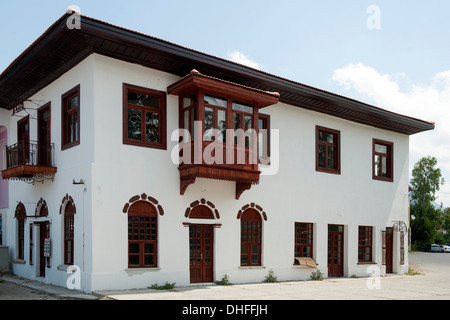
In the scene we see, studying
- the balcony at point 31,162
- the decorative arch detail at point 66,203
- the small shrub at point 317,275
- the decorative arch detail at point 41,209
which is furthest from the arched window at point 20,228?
the small shrub at point 317,275

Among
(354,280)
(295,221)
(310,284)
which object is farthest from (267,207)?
(354,280)

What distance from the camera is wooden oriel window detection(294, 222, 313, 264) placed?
17609mm

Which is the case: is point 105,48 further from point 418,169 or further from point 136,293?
point 418,169

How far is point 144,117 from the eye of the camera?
1391cm

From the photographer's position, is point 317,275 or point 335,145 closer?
point 317,275

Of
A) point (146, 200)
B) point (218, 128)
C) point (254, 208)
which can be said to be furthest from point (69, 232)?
point (254, 208)

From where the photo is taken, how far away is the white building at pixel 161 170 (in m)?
13.0

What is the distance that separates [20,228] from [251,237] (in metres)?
8.82

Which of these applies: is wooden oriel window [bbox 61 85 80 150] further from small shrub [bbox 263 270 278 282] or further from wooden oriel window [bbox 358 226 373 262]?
wooden oriel window [bbox 358 226 373 262]

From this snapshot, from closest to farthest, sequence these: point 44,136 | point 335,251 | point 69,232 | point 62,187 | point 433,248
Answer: point 69,232 → point 62,187 → point 44,136 → point 335,251 → point 433,248

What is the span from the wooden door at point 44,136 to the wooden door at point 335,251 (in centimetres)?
1084

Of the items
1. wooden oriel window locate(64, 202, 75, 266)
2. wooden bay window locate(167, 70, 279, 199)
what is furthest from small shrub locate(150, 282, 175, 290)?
wooden bay window locate(167, 70, 279, 199)

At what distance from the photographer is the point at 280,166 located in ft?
56.0

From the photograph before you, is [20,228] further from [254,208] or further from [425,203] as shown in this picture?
[425,203]
